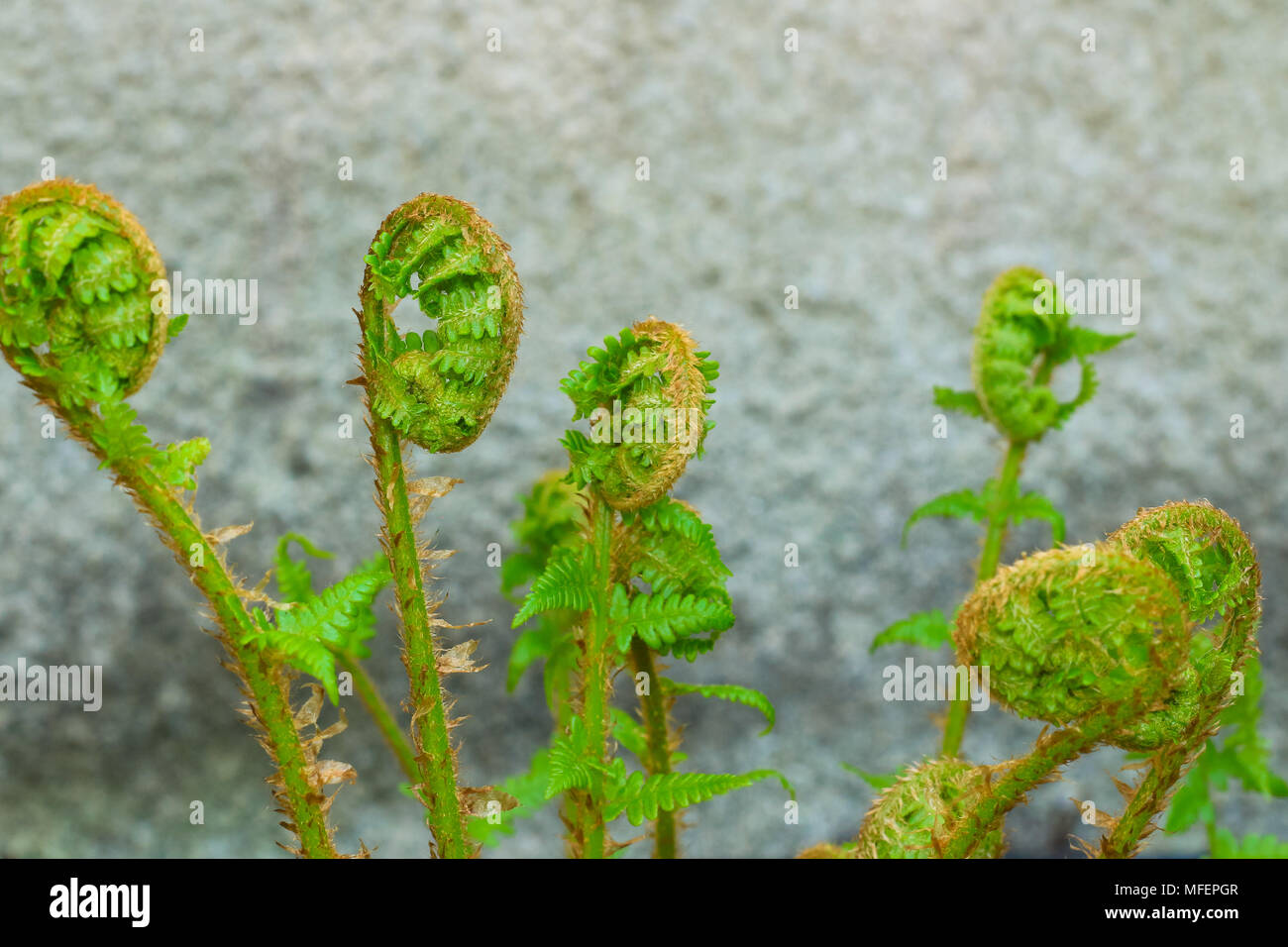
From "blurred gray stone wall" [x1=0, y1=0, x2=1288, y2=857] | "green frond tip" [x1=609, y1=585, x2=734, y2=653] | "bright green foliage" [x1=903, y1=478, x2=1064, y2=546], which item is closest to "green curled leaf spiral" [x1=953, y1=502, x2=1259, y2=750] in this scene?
"green frond tip" [x1=609, y1=585, x2=734, y2=653]

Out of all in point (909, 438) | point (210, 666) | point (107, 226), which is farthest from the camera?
point (909, 438)

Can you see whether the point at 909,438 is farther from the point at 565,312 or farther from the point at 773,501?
the point at 565,312

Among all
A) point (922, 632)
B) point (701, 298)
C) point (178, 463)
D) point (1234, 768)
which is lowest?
point (1234, 768)

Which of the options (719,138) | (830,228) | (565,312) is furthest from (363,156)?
(830,228)

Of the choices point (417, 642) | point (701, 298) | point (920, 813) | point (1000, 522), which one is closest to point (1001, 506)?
point (1000, 522)

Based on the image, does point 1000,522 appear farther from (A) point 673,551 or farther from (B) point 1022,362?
(A) point 673,551

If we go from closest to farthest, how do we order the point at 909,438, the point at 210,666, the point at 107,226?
the point at 107,226 < the point at 210,666 < the point at 909,438
